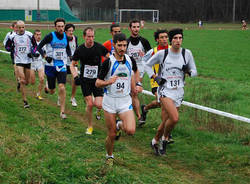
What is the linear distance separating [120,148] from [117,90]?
5.64ft

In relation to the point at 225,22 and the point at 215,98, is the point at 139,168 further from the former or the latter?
the point at 225,22

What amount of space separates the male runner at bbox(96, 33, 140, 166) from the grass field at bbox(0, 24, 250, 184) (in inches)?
24.6

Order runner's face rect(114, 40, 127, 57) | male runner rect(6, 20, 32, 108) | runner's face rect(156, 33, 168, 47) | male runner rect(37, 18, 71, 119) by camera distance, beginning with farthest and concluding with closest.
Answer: male runner rect(6, 20, 32, 108) → male runner rect(37, 18, 71, 119) → runner's face rect(156, 33, 168, 47) → runner's face rect(114, 40, 127, 57)

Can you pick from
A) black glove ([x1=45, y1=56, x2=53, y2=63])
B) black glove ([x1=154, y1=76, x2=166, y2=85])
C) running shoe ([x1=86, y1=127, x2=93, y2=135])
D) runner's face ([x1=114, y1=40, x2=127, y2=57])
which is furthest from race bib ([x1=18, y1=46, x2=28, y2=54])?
runner's face ([x1=114, y1=40, x2=127, y2=57])

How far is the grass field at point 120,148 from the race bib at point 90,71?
4.21ft

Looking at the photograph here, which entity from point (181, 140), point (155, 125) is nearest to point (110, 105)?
point (181, 140)

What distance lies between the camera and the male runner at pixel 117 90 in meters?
6.73

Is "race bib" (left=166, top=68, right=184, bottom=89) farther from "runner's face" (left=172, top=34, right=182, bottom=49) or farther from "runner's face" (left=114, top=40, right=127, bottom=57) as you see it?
"runner's face" (left=114, top=40, right=127, bottom=57)

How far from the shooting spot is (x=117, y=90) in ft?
22.5

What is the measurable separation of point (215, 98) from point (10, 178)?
324 inches

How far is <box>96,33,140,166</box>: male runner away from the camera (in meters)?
6.73

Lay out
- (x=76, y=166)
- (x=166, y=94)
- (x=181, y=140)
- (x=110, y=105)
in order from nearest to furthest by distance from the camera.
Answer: (x=76, y=166) < (x=110, y=105) < (x=166, y=94) < (x=181, y=140)

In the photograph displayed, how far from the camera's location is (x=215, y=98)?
12.6m

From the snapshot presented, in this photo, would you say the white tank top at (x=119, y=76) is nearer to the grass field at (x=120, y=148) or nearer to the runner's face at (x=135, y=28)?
the grass field at (x=120, y=148)
